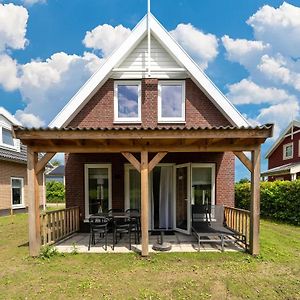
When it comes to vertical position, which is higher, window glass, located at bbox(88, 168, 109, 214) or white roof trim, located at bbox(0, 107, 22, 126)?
white roof trim, located at bbox(0, 107, 22, 126)

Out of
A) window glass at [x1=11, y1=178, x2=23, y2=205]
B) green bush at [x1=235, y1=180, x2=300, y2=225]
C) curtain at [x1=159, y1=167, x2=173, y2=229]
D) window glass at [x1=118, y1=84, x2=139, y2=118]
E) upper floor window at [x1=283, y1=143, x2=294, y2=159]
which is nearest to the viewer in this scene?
curtain at [x1=159, y1=167, x2=173, y2=229]

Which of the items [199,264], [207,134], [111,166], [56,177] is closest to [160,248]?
[199,264]

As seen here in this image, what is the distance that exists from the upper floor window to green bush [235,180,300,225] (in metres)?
11.1

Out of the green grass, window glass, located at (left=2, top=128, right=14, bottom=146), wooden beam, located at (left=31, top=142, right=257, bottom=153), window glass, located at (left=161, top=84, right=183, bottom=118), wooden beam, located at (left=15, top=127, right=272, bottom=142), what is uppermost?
window glass, located at (left=161, top=84, right=183, bottom=118)

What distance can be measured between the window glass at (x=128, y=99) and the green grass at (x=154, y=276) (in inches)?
206

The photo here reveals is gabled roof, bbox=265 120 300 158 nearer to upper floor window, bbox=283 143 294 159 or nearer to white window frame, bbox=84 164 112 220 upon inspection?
upper floor window, bbox=283 143 294 159

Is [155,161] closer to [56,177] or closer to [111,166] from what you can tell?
[111,166]

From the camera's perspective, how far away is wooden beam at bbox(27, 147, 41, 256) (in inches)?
248

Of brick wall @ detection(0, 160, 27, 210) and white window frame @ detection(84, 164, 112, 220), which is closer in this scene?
white window frame @ detection(84, 164, 112, 220)

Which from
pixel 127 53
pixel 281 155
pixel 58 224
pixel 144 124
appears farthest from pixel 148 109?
pixel 281 155

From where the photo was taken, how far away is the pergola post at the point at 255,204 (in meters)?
6.27

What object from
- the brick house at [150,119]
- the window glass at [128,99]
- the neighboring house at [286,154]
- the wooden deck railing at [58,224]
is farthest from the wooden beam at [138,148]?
the neighboring house at [286,154]

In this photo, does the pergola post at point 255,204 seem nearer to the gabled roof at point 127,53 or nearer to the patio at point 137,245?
the patio at point 137,245

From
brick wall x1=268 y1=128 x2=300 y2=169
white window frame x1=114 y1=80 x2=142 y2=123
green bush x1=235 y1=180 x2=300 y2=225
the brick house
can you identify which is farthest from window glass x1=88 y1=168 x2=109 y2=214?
brick wall x1=268 y1=128 x2=300 y2=169
